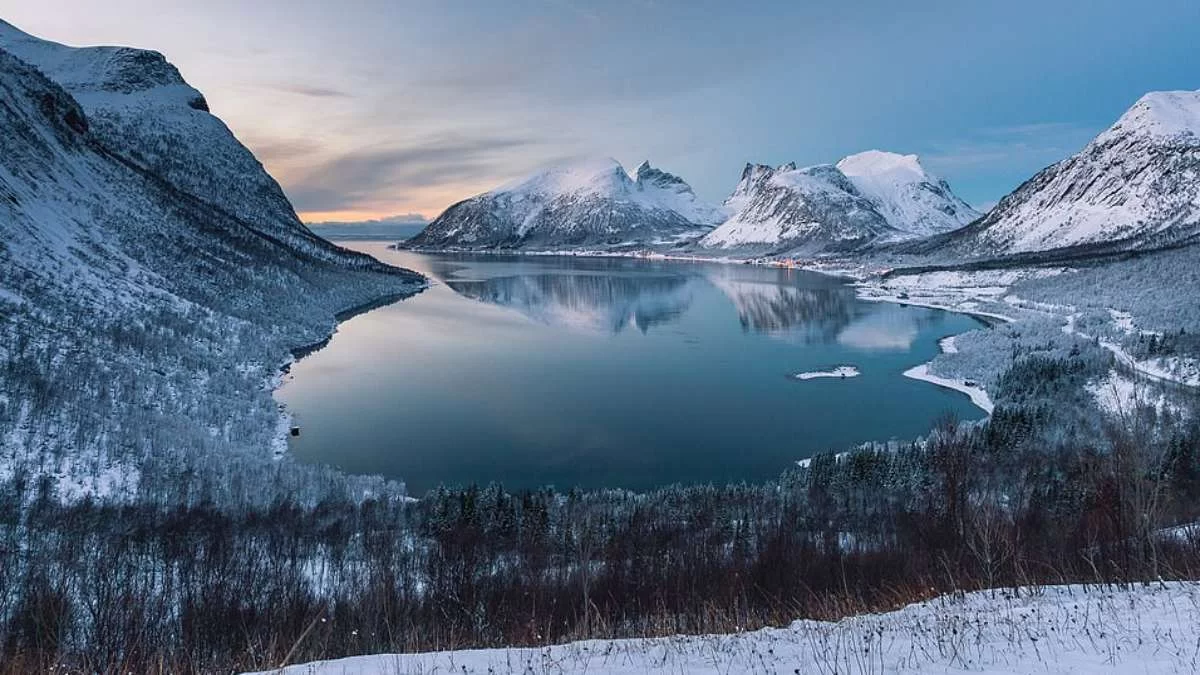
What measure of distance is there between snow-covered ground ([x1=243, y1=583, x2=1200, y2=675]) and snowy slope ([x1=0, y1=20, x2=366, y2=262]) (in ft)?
398

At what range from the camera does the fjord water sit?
30.6m

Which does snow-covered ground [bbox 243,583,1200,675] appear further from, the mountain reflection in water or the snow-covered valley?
the mountain reflection in water

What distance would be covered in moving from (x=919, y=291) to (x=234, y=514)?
117517mm

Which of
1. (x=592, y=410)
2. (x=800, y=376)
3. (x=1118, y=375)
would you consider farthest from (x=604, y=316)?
(x=1118, y=375)

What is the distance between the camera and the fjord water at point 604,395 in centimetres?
3062

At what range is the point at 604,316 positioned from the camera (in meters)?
85.5

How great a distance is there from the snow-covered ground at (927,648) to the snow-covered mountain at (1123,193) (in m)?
165

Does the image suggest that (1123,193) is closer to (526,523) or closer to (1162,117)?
(1162,117)

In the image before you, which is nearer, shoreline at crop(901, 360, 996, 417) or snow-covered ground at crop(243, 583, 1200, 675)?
snow-covered ground at crop(243, 583, 1200, 675)

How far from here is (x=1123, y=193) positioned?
6590 inches

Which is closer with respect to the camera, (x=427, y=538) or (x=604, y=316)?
(x=427, y=538)

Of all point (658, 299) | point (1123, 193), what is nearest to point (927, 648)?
point (658, 299)

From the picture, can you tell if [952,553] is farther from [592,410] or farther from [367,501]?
[592,410]

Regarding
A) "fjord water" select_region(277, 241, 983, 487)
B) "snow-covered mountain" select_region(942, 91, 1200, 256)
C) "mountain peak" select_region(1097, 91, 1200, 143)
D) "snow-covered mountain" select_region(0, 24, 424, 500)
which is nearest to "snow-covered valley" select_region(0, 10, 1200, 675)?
"snow-covered mountain" select_region(0, 24, 424, 500)
